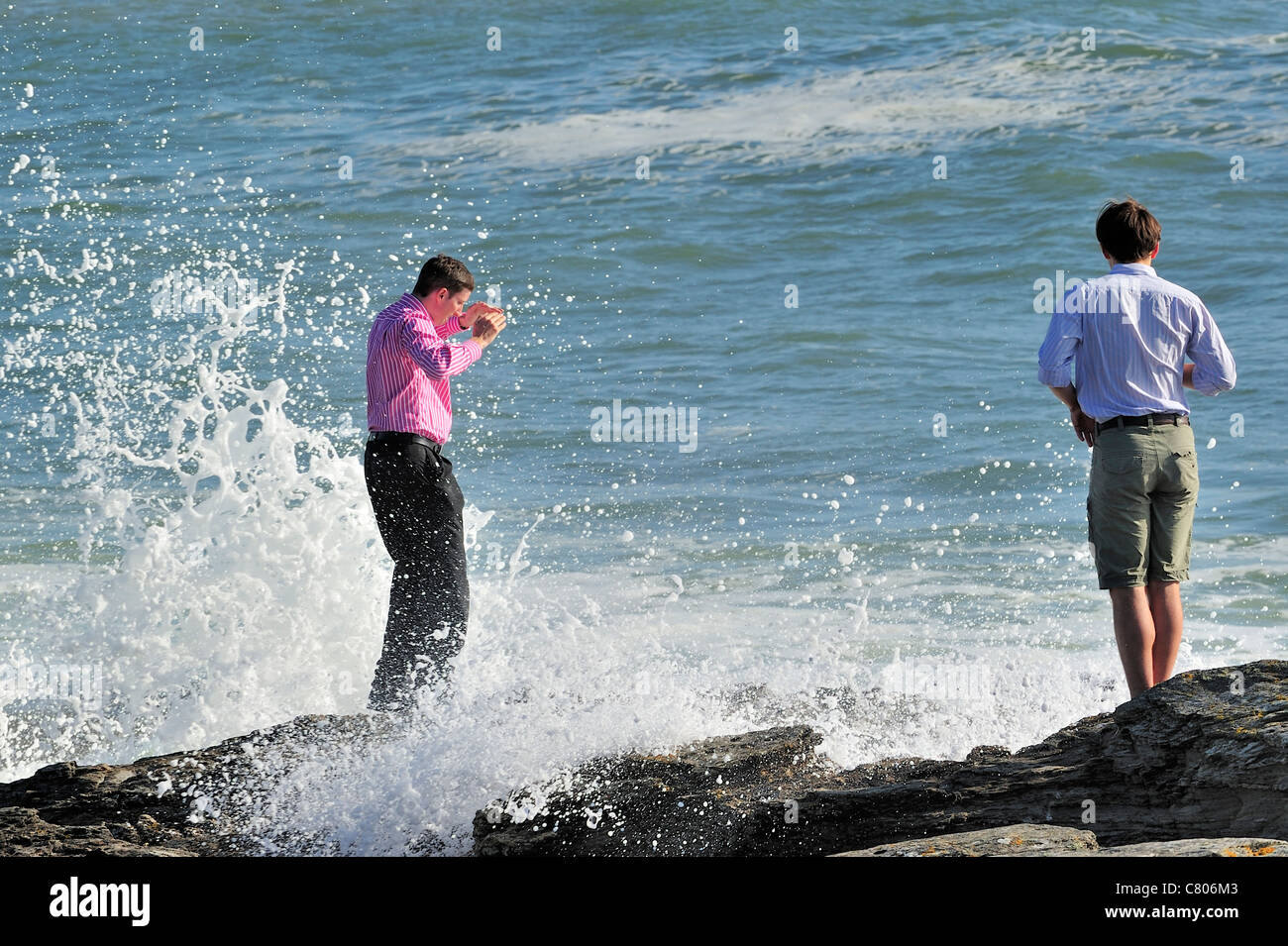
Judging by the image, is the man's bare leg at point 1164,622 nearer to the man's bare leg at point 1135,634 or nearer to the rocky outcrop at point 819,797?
the man's bare leg at point 1135,634

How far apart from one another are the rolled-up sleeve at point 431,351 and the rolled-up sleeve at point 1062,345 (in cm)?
209

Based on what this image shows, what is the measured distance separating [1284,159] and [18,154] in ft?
49.6

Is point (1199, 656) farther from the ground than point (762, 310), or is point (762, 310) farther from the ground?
point (762, 310)

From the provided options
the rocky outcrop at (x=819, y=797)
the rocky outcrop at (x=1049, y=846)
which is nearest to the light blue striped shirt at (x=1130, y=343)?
the rocky outcrop at (x=819, y=797)

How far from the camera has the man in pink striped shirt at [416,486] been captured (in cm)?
547

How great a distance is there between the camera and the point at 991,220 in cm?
1546

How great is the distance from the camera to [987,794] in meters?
3.96

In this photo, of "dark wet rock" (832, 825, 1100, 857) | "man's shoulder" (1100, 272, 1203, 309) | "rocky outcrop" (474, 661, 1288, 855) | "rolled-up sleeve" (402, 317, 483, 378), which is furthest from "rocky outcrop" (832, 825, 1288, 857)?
"rolled-up sleeve" (402, 317, 483, 378)

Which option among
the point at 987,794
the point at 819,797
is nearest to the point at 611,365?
the point at 819,797

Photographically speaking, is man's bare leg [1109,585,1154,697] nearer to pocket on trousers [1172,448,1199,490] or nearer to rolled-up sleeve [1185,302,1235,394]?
pocket on trousers [1172,448,1199,490]

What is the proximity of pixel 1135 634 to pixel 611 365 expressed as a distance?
8.27 m

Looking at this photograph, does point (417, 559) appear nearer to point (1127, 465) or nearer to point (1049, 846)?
point (1127, 465)
